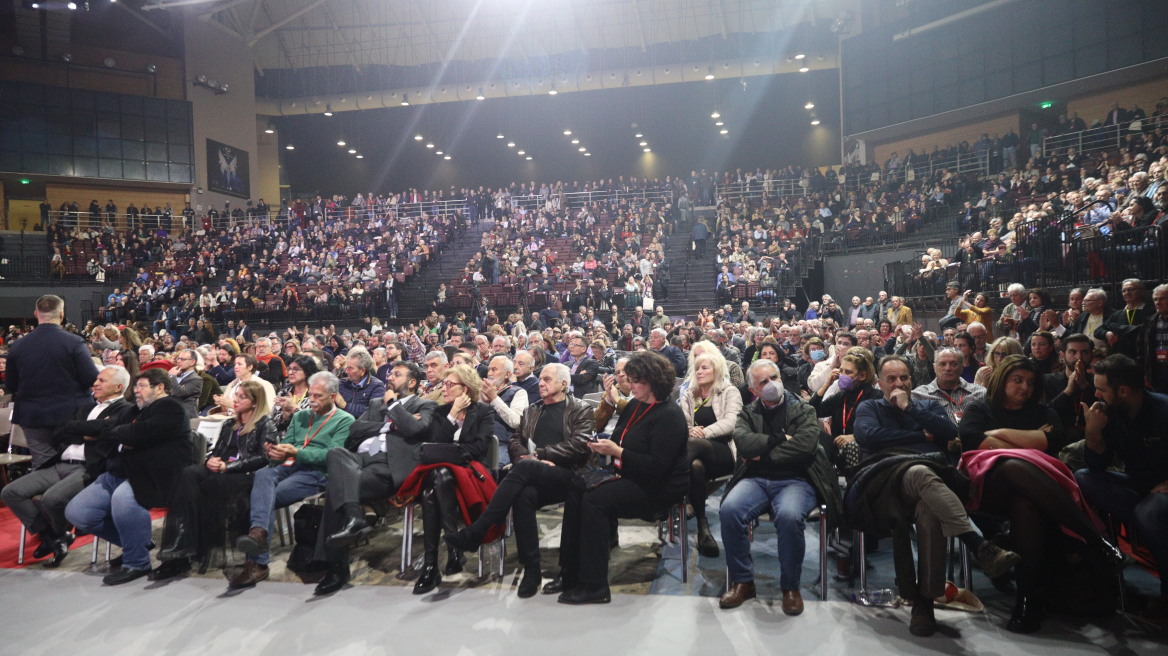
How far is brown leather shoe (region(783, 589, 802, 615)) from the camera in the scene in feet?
11.2

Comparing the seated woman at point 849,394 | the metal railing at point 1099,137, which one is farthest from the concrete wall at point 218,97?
the seated woman at point 849,394

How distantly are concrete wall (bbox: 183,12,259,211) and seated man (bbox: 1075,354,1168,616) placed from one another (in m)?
28.4

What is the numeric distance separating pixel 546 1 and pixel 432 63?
17.7 feet

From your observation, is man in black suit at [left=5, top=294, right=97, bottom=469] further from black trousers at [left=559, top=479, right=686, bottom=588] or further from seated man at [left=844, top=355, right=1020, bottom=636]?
seated man at [left=844, top=355, right=1020, bottom=636]

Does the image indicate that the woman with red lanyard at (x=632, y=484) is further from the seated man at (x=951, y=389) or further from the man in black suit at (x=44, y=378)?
the man in black suit at (x=44, y=378)

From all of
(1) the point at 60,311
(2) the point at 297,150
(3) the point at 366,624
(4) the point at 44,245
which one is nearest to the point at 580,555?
(3) the point at 366,624

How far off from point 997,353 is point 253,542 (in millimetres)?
4660

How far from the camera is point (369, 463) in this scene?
Answer: 4379mm

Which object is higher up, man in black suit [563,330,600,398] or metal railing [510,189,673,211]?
metal railing [510,189,673,211]

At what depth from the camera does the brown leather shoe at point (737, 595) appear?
350cm

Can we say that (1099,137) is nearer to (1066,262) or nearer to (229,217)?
(1066,262)

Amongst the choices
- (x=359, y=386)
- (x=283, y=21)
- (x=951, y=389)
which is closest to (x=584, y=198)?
(x=283, y=21)

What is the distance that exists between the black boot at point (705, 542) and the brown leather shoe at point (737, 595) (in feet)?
2.41

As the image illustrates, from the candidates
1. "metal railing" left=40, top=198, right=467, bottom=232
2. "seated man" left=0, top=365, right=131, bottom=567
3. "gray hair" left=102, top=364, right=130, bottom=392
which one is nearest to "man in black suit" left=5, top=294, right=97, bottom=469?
"seated man" left=0, top=365, right=131, bottom=567
